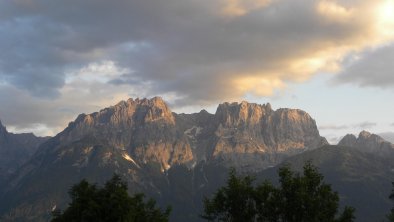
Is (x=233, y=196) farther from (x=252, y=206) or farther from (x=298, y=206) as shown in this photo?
(x=298, y=206)

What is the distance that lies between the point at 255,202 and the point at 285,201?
913 cm

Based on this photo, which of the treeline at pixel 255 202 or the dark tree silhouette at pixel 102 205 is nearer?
the treeline at pixel 255 202

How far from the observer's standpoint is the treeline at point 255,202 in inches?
3907

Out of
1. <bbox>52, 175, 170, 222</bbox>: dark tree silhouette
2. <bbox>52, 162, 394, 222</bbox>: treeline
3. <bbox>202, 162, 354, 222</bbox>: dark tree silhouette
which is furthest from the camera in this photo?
<bbox>52, 175, 170, 222</bbox>: dark tree silhouette

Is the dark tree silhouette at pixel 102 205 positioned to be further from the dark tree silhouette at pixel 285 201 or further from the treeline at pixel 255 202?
the dark tree silhouette at pixel 285 201

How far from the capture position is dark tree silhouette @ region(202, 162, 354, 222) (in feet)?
324

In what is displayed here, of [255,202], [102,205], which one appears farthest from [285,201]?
[102,205]

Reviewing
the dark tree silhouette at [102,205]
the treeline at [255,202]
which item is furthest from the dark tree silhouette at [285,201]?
the dark tree silhouette at [102,205]

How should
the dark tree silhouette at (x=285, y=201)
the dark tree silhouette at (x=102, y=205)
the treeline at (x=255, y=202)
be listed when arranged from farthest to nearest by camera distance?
the dark tree silhouette at (x=102, y=205) → the treeline at (x=255, y=202) → the dark tree silhouette at (x=285, y=201)

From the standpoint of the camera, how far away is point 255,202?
109625 millimetres

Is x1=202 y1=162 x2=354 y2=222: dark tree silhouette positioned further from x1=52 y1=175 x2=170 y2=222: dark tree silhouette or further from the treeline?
x1=52 y1=175 x2=170 y2=222: dark tree silhouette

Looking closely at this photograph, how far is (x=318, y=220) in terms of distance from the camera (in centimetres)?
9706

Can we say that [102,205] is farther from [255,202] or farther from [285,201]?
[285,201]

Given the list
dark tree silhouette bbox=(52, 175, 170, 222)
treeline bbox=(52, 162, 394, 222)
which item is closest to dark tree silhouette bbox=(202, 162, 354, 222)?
treeline bbox=(52, 162, 394, 222)
